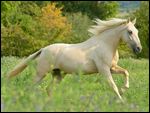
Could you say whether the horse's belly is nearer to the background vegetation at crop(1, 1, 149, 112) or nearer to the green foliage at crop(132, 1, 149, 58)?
the background vegetation at crop(1, 1, 149, 112)

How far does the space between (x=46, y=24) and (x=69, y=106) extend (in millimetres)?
46486

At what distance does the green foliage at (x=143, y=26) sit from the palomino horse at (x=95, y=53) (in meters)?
45.5

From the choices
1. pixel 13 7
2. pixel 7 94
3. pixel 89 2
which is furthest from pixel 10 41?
pixel 7 94

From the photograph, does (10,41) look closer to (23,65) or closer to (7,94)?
(23,65)

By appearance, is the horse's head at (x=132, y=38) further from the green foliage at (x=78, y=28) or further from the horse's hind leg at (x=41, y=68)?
the green foliage at (x=78, y=28)

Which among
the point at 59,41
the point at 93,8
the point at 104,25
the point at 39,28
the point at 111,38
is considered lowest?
the point at 93,8

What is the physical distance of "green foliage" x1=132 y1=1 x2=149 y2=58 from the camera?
Result: 57.8 m

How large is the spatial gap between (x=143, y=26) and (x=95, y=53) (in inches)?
1929

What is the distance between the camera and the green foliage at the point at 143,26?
2274 inches

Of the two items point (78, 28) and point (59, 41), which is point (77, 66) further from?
point (78, 28)

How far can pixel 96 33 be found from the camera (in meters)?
11.4

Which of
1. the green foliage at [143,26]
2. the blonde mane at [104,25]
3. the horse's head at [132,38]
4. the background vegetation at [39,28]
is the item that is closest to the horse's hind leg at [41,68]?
the blonde mane at [104,25]

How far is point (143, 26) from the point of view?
195 ft

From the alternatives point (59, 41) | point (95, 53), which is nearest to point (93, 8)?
point (59, 41)
